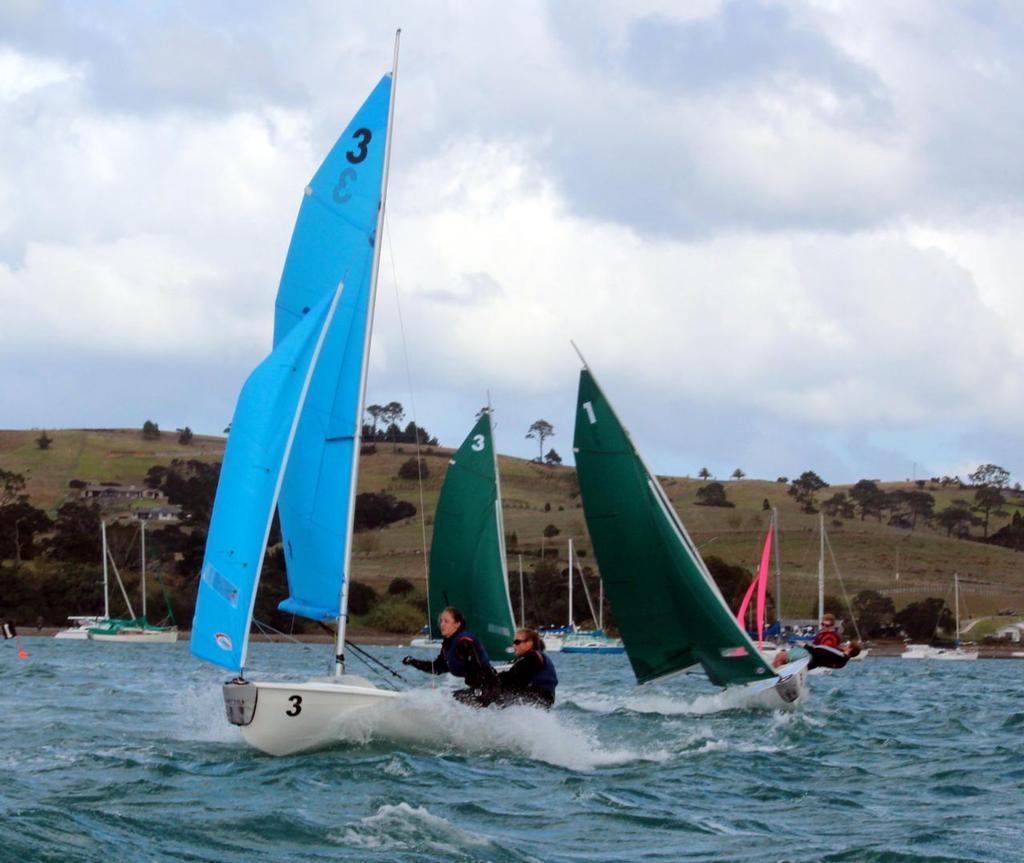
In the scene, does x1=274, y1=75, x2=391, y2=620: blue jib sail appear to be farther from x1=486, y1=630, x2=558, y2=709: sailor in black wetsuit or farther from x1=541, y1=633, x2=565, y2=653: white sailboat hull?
x1=541, y1=633, x2=565, y2=653: white sailboat hull

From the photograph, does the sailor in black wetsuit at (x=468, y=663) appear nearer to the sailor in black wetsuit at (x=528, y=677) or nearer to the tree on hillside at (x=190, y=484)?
the sailor in black wetsuit at (x=528, y=677)

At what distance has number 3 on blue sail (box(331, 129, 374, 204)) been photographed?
1988cm

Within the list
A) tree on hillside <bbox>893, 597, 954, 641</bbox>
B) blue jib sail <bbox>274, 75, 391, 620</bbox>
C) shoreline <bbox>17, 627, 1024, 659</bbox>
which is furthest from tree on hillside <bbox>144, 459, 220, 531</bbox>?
blue jib sail <bbox>274, 75, 391, 620</bbox>

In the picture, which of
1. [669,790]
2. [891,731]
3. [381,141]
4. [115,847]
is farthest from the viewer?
[891,731]

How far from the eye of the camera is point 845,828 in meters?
13.8

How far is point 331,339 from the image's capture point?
19.6m

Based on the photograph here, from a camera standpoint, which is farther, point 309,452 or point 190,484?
point 190,484

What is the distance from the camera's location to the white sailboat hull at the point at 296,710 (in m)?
16.8

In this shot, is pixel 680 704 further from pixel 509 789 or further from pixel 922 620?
pixel 922 620

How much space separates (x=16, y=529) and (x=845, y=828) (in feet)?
336

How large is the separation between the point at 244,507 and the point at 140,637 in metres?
71.1

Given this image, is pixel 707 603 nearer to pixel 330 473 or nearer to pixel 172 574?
pixel 330 473

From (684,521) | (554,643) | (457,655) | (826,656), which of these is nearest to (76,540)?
(554,643)

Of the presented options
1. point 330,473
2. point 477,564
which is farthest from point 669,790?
point 477,564
